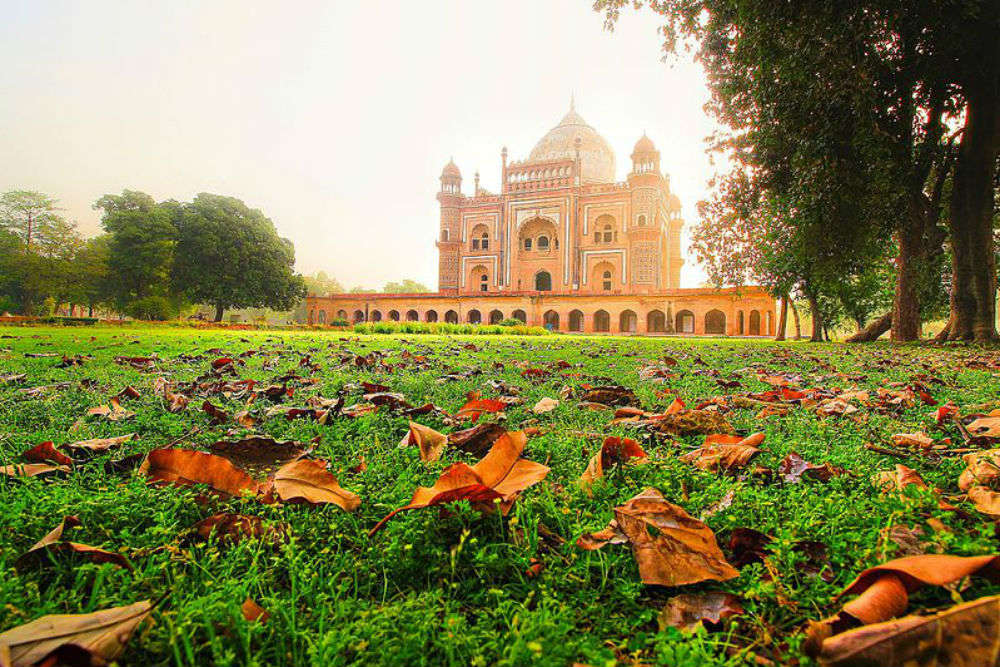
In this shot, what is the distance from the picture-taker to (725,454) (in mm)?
1244

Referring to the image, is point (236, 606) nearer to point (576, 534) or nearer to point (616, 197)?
point (576, 534)

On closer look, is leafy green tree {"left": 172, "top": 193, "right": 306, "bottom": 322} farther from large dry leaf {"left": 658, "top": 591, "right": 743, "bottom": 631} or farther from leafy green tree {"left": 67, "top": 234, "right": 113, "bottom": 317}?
large dry leaf {"left": 658, "top": 591, "right": 743, "bottom": 631}

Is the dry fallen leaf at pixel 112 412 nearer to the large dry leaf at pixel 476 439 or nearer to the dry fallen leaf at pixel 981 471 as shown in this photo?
the large dry leaf at pixel 476 439

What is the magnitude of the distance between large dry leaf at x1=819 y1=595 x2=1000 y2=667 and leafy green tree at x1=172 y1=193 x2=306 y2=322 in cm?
3382

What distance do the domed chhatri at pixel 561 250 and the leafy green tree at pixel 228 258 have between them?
15.8 ft

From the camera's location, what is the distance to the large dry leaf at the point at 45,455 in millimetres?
1139

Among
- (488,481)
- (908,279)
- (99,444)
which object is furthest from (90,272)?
(908,279)

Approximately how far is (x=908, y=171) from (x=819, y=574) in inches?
446

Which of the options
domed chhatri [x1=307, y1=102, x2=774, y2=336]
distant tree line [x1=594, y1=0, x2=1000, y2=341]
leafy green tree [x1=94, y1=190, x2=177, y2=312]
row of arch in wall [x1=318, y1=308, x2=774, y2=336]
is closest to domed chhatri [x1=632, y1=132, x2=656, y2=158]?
domed chhatri [x1=307, y1=102, x2=774, y2=336]

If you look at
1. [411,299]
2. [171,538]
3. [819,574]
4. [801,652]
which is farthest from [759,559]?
[411,299]

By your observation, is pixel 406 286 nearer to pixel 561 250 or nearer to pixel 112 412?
pixel 561 250

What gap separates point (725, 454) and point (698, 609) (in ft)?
2.10

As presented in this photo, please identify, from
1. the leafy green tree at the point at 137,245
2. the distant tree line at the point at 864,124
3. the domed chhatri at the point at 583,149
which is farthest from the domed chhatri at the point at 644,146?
the leafy green tree at the point at 137,245

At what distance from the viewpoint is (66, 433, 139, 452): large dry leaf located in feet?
4.02
